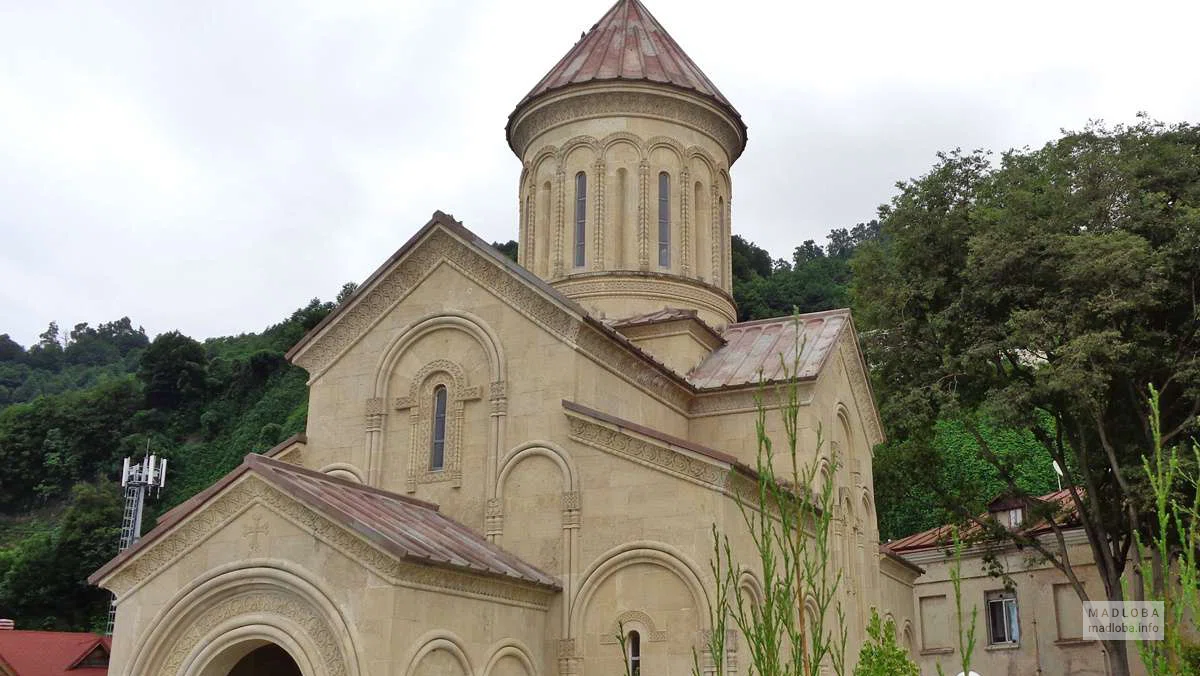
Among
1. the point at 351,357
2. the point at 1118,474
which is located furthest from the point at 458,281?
the point at 1118,474

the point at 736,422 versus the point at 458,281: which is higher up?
the point at 458,281

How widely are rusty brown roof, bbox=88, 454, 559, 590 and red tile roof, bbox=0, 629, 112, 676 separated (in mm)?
14218

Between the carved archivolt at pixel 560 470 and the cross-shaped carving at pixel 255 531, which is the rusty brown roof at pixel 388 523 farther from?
the cross-shaped carving at pixel 255 531

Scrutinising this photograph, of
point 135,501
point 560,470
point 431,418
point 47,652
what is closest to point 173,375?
point 135,501

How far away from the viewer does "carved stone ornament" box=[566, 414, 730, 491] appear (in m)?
11.4

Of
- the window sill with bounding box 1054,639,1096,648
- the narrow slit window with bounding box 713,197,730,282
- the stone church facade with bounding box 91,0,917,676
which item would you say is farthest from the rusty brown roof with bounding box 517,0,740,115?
the window sill with bounding box 1054,639,1096,648

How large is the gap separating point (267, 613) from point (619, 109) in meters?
10.2

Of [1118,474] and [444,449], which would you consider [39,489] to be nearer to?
[444,449]

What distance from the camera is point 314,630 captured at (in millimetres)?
9633

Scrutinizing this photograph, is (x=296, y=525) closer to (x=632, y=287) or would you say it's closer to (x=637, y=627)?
(x=637, y=627)

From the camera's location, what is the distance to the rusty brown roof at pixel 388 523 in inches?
380

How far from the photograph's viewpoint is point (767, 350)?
15.4 m

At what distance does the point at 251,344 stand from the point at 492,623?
5471 centimetres

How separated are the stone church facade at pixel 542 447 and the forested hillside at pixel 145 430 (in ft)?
83.1
